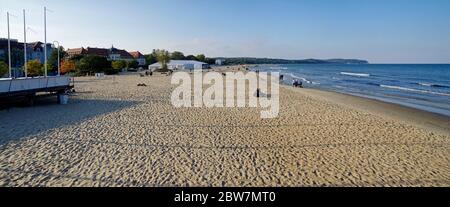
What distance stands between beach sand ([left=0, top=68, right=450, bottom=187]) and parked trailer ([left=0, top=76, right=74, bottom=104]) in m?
1.03

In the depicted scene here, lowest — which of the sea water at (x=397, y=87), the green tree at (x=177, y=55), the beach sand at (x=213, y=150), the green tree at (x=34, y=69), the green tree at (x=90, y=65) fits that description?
the beach sand at (x=213, y=150)

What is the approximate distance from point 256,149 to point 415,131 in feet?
22.0

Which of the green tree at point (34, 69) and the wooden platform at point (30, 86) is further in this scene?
the green tree at point (34, 69)

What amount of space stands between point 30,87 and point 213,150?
460 inches

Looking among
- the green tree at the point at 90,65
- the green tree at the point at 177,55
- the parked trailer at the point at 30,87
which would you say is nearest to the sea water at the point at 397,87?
the parked trailer at the point at 30,87

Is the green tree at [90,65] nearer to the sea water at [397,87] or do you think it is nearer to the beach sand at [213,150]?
the sea water at [397,87]

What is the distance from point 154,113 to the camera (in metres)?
13.6

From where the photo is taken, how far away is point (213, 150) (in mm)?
7812

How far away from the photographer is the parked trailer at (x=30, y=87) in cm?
1318

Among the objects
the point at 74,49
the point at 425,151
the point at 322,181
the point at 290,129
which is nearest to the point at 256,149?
the point at 322,181

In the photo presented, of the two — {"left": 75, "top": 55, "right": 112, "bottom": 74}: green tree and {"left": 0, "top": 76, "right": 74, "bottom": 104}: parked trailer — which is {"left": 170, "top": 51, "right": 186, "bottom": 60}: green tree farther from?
{"left": 0, "top": 76, "right": 74, "bottom": 104}: parked trailer

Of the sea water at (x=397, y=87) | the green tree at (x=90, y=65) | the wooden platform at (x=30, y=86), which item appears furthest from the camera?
the green tree at (x=90, y=65)

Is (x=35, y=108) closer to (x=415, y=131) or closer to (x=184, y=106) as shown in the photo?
(x=184, y=106)

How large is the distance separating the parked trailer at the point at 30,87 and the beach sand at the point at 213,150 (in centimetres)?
103
